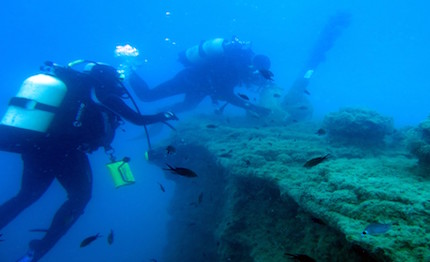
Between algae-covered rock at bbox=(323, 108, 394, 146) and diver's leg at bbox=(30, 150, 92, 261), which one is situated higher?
algae-covered rock at bbox=(323, 108, 394, 146)

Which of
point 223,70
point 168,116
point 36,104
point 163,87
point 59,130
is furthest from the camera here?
point 163,87

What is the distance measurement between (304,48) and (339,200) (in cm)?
16570

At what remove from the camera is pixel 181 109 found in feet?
41.7

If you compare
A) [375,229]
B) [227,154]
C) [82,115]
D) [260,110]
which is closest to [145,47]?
[260,110]

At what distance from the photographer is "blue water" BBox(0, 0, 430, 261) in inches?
899

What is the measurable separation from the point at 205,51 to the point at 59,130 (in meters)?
6.40

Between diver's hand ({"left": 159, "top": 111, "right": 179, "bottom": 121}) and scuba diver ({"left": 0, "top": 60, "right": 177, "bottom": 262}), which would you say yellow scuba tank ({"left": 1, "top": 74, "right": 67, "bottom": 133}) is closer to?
scuba diver ({"left": 0, "top": 60, "right": 177, "bottom": 262})

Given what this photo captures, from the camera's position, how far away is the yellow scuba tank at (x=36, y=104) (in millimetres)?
5379

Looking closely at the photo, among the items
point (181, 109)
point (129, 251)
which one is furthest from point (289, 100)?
point (129, 251)

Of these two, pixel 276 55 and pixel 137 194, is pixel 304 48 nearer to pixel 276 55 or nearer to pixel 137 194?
pixel 276 55

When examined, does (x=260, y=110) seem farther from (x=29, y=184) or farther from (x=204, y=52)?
(x=29, y=184)

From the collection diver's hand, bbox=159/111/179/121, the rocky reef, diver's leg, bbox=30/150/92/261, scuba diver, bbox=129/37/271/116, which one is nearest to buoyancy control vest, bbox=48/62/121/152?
diver's leg, bbox=30/150/92/261

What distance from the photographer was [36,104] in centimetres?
550

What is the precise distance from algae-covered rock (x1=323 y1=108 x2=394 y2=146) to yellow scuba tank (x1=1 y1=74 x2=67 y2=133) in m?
6.24
